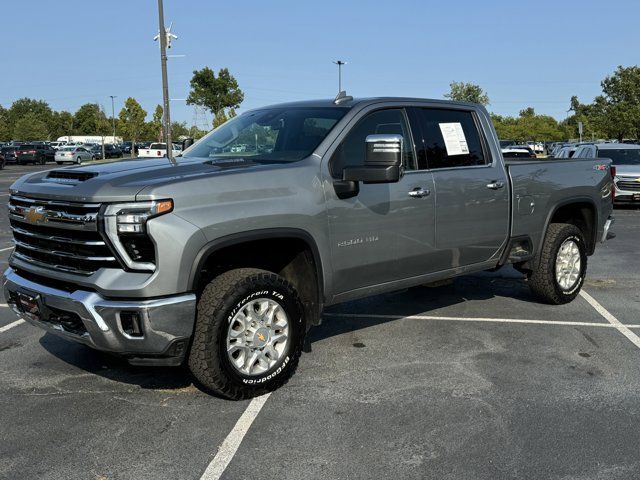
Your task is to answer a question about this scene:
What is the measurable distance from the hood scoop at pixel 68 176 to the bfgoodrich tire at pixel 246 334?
102 cm

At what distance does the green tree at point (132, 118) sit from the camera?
75438 mm

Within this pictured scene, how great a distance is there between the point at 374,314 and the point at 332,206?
2.29m

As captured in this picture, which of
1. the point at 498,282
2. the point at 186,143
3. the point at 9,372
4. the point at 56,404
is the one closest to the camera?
the point at 56,404

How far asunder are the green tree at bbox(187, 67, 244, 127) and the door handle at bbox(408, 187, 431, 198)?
208 feet

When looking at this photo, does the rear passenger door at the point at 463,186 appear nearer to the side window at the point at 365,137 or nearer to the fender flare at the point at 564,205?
the side window at the point at 365,137

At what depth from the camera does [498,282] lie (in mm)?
8141

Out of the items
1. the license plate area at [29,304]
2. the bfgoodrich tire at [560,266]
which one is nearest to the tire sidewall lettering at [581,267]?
the bfgoodrich tire at [560,266]

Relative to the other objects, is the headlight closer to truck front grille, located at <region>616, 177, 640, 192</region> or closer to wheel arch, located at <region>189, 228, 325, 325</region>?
wheel arch, located at <region>189, 228, 325, 325</region>

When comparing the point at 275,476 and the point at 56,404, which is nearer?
the point at 275,476

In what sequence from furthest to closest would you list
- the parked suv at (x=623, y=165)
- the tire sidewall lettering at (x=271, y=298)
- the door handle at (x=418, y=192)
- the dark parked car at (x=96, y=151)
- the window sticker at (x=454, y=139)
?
the dark parked car at (x=96, y=151)
the parked suv at (x=623, y=165)
the window sticker at (x=454, y=139)
the door handle at (x=418, y=192)
the tire sidewall lettering at (x=271, y=298)

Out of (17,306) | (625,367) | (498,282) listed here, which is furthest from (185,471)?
(498,282)

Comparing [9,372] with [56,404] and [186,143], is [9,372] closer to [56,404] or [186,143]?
[56,404]

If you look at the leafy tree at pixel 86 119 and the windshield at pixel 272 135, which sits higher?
the leafy tree at pixel 86 119

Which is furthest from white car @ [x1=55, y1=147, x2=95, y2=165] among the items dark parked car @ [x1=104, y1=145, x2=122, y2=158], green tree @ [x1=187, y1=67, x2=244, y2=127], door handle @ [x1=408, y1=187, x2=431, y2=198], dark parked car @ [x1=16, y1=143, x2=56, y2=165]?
door handle @ [x1=408, y1=187, x2=431, y2=198]
